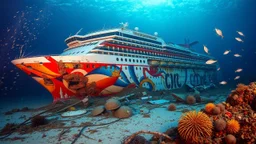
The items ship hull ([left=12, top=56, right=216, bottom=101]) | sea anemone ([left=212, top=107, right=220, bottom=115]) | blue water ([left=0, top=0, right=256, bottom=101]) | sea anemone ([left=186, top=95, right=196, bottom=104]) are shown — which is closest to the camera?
sea anemone ([left=212, top=107, right=220, bottom=115])

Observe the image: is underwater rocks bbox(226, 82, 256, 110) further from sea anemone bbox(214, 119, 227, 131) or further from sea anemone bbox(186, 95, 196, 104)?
sea anemone bbox(186, 95, 196, 104)

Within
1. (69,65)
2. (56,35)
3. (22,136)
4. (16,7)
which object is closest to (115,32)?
(69,65)

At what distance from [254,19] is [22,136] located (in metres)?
133

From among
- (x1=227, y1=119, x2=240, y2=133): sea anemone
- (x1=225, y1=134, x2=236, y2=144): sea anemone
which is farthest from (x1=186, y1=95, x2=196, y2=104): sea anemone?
(x1=225, y1=134, x2=236, y2=144): sea anemone

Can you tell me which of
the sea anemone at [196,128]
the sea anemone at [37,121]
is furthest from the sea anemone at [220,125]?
the sea anemone at [37,121]

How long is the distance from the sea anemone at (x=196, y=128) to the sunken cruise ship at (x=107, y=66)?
40.9ft

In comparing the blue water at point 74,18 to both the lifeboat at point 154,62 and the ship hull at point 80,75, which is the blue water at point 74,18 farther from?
the ship hull at point 80,75

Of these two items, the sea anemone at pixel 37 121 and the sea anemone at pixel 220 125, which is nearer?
the sea anemone at pixel 220 125

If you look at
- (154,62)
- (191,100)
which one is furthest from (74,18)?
(191,100)

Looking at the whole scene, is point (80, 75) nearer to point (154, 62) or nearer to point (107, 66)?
point (107, 66)

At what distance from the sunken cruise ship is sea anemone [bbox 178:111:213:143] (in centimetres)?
1245

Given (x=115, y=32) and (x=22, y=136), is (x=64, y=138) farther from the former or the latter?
(x=115, y=32)

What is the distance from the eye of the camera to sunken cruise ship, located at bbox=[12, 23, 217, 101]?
14648mm

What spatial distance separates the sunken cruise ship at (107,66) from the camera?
1465 cm
